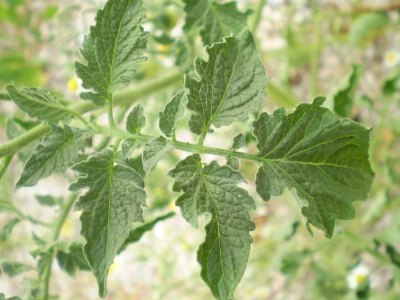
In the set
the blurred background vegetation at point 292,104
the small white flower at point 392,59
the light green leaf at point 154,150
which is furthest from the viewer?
the small white flower at point 392,59

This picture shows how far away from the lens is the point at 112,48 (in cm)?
86

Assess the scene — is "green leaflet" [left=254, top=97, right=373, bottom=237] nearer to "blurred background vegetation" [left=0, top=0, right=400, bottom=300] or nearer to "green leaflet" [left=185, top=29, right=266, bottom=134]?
"green leaflet" [left=185, top=29, right=266, bottom=134]

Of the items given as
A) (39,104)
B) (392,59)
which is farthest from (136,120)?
(392,59)

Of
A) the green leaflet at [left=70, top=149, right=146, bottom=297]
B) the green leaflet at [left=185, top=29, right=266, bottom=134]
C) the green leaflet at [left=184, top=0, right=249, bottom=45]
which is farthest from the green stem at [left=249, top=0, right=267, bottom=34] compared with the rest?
the green leaflet at [left=70, top=149, right=146, bottom=297]

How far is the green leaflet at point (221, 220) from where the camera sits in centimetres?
81

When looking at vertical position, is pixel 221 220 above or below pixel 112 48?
below

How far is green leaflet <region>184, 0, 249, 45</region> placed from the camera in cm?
117

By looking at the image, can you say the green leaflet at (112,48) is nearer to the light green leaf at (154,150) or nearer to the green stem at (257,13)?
the light green leaf at (154,150)

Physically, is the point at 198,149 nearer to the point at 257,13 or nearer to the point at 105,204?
the point at 105,204

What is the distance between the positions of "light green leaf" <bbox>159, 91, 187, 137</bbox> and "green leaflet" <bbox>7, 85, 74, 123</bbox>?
0.16 metres

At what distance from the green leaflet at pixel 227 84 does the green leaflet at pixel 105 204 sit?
0.13 meters

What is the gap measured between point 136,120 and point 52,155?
0.14 meters

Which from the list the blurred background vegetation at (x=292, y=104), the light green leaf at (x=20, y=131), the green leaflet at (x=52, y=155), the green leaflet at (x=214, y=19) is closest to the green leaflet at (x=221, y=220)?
the green leaflet at (x=52, y=155)

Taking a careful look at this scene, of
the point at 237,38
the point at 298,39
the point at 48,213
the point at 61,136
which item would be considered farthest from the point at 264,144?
the point at 48,213
